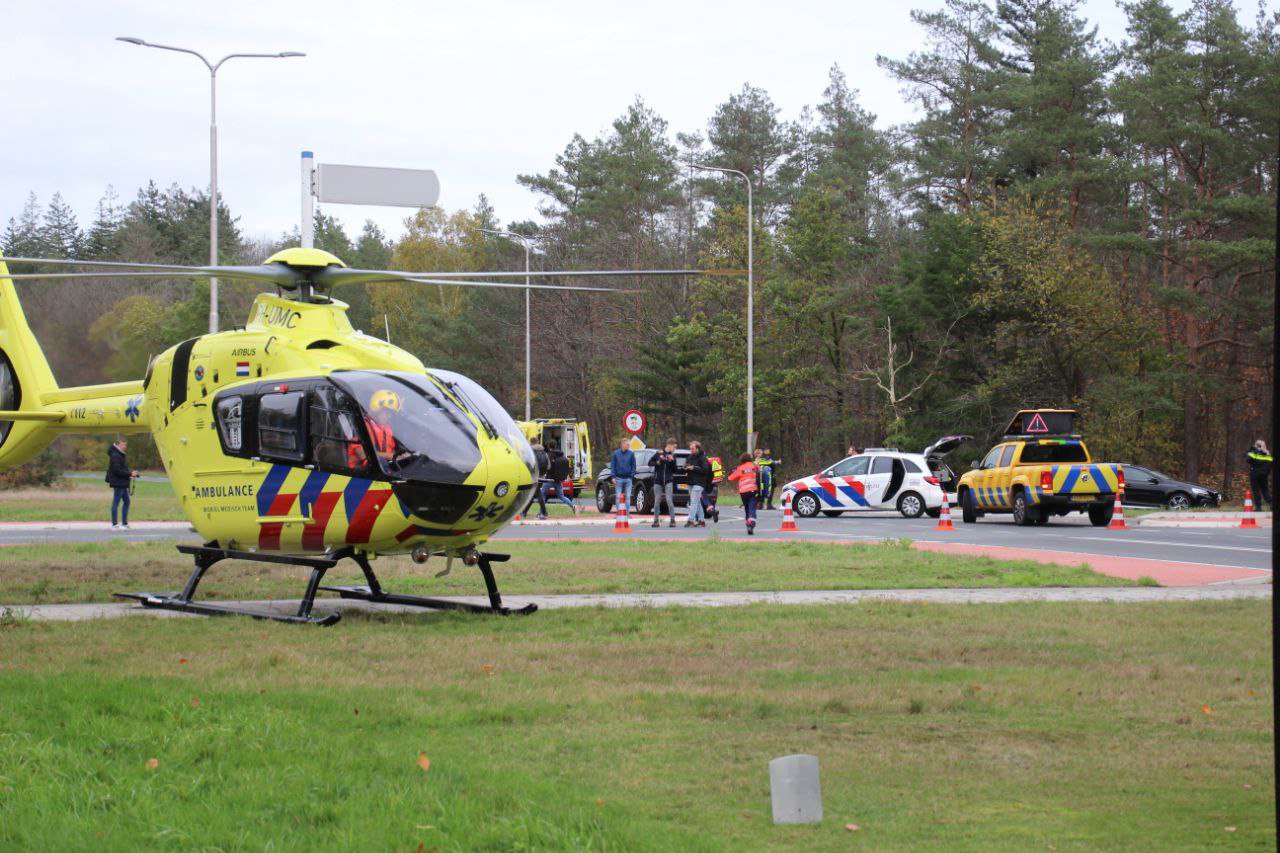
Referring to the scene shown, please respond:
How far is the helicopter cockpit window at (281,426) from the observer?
12727 millimetres

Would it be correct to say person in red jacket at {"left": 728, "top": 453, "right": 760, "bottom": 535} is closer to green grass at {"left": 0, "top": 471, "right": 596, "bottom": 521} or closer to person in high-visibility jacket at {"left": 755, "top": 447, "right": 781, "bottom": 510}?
green grass at {"left": 0, "top": 471, "right": 596, "bottom": 521}

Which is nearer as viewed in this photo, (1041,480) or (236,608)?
(236,608)

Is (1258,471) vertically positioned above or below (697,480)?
above

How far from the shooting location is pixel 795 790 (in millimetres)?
5402

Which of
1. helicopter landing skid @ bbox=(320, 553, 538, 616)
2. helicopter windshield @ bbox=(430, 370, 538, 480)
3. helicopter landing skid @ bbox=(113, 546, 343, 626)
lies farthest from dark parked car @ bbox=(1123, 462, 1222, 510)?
helicopter landing skid @ bbox=(113, 546, 343, 626)

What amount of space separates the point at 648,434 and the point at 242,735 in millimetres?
61594

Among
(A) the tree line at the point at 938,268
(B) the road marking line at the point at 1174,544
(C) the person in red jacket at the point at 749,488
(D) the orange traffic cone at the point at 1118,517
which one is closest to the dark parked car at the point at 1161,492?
(A) the tree line at the point at 938,268

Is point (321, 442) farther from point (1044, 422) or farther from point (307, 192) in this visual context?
point (1044, 422)

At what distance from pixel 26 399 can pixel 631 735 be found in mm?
12371

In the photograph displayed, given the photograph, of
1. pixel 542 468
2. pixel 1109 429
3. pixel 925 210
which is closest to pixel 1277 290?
pixel 542 468

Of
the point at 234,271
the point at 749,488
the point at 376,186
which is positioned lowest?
the point at 749,488

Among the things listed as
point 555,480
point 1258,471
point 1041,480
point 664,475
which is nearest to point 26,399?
point 664,475

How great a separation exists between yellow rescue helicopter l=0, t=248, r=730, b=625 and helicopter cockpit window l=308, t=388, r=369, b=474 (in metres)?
0.01

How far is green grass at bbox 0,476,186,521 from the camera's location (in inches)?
1283
